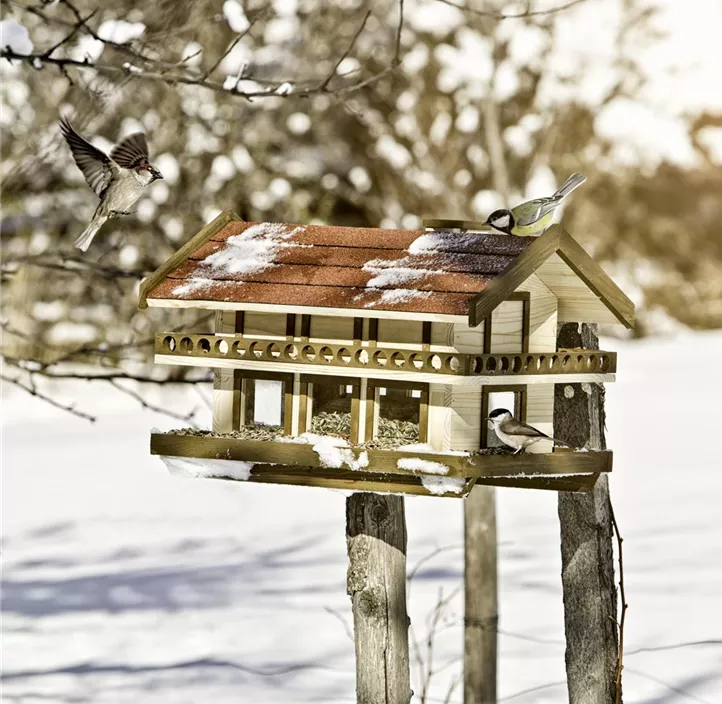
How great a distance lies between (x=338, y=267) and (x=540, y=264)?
0.64 m

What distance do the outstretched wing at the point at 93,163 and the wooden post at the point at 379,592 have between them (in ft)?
4.60

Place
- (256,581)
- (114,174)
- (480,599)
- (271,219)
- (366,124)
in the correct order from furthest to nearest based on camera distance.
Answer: (271,219) < (366,124) < (256,581) < (480,599) < (114,174)

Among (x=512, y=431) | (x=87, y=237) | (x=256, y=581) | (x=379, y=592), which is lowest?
(x=256, y=581)

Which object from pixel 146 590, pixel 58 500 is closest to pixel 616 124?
pixel 58 500

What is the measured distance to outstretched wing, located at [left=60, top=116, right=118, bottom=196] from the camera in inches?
144

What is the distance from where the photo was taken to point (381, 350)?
334 cm

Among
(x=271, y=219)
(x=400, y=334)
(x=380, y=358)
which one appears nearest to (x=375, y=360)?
(x=380, y=358)

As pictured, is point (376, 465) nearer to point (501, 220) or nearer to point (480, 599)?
point (501, 220)

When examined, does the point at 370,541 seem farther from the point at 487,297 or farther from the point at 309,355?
the point at 487,297

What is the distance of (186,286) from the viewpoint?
360cm

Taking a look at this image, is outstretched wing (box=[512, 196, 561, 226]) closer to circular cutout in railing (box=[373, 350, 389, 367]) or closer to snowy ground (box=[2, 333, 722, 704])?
circular cutout in railing (box=[373, 350, 389, 367])

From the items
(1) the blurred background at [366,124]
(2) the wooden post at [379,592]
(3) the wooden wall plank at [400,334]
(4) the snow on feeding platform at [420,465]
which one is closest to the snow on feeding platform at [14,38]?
(3) the wooden wall plank at [400,334]

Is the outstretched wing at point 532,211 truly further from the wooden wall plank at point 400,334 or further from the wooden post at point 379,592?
the wooden post at point 379,592

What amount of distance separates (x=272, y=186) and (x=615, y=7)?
5058 mm
